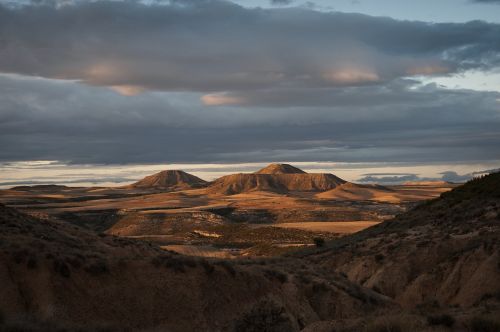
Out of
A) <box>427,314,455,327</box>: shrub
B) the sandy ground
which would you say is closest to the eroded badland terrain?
<box>427,314,455,327</box>: shrub

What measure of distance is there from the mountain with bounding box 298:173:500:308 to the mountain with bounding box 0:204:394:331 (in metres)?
8.05

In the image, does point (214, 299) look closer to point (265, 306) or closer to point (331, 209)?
point (265, 306)

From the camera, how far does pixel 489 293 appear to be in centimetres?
3175

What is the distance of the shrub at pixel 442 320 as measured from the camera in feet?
54.9

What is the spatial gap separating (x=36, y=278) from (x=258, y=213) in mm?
132192

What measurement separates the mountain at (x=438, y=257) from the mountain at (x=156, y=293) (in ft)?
26.4

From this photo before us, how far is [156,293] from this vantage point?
24.9 metres

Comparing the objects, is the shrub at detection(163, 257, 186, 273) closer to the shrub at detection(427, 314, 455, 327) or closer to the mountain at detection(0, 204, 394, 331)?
the mountain at detection(0, 204, 394, 331)

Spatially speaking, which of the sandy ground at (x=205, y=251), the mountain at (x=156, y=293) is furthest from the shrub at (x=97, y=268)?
the sandy ground at (x=205, y=251)

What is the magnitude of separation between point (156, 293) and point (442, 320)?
12.7 metres

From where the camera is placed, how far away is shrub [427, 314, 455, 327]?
54.9ft

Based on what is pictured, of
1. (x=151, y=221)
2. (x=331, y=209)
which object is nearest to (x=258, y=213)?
(x=331, y=209)

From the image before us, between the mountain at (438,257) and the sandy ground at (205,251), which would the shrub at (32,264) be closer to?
the mountain at (438,257)

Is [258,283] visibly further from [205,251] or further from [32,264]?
[205,251]
